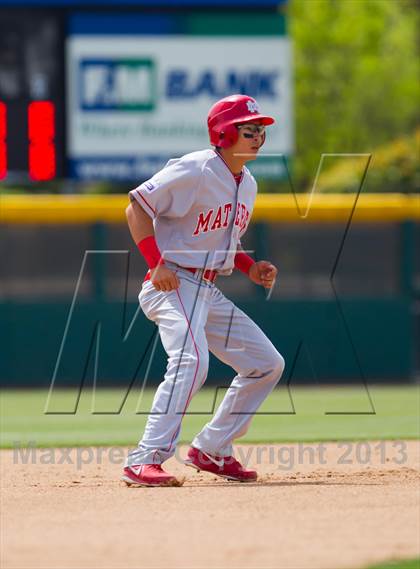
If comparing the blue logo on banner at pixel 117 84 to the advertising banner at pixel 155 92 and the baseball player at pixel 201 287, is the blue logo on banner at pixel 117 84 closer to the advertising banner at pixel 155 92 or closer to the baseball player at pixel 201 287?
the advertising banner at pixel 155 92

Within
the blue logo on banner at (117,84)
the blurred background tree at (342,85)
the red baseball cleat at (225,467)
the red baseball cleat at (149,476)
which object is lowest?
the blurred background tree at (342,85)

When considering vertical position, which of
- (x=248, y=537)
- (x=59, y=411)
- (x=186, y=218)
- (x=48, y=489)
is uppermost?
(x=186, y=218)

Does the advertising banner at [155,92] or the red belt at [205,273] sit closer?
the red belt at [205,273]

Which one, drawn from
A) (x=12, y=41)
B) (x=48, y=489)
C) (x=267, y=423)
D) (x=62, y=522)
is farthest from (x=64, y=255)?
(x=62, y=522)

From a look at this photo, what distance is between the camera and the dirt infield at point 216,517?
4.68 meters

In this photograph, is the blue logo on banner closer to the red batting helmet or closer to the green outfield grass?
the green outfield grass

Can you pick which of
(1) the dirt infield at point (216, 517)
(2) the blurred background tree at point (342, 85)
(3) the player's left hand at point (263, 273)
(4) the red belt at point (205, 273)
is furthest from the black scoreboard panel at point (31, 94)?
(2) the blurred background tree at point (342, 85)

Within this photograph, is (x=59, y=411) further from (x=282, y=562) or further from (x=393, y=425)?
(x=282, y=562)

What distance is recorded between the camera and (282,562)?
14.9ft

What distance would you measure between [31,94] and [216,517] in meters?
9.36

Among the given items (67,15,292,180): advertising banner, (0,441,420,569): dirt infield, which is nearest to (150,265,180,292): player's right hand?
(0,441,420,569): dirt infield

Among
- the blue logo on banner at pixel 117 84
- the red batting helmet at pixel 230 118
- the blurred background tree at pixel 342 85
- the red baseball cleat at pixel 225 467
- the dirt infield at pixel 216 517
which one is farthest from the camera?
the blurred background tree at pixel 342 85

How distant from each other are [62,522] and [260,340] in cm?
163

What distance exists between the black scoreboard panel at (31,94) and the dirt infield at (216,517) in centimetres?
674
